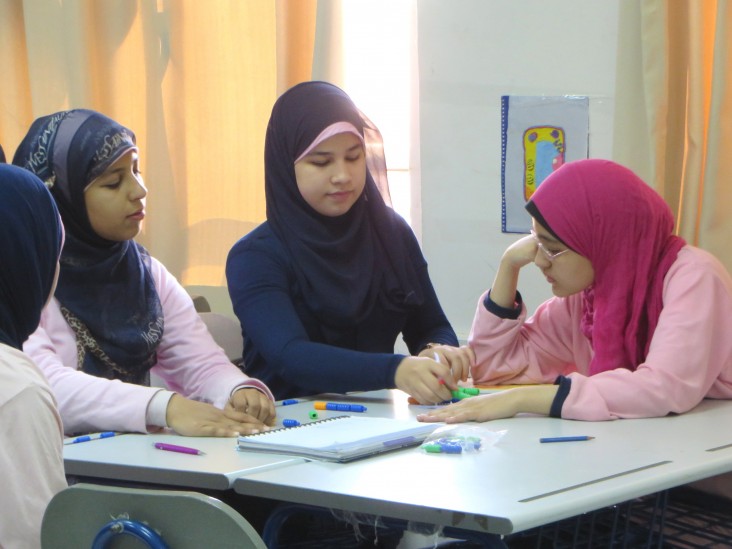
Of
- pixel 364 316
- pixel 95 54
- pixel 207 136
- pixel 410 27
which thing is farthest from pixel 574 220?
pixel 95 54

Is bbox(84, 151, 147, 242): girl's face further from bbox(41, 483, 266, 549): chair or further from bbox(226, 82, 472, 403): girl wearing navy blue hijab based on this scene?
bbox(41, 483, 266, 549): chair

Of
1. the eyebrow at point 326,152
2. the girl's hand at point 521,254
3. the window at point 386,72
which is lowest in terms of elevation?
the girl's hand at point 521,254

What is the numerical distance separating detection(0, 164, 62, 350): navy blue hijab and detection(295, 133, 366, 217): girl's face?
0.77 metres

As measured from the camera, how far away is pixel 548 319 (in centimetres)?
220

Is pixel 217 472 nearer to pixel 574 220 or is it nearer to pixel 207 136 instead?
pixel 574 220

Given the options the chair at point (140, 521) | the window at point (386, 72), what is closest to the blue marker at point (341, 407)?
the chair at point (140, 521)

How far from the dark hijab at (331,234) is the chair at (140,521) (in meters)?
1.09

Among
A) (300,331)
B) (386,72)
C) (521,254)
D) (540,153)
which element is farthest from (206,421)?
(386,72)

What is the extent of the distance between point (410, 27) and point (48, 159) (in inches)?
50.5

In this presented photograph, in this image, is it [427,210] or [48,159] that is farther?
[427,210]

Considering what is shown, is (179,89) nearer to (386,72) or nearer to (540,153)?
(386,72)

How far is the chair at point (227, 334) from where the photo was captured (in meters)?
2.57

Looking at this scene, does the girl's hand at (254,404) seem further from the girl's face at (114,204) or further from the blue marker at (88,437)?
the girl's face at (114,204)

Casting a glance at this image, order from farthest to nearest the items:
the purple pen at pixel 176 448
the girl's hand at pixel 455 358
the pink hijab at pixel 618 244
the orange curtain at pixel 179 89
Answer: the orange curtain at pixel 179 89 → the girl's hand at pixel 455 358 → the pink hijab at pixel 618 244 → the purple pen at pixel 176 448
